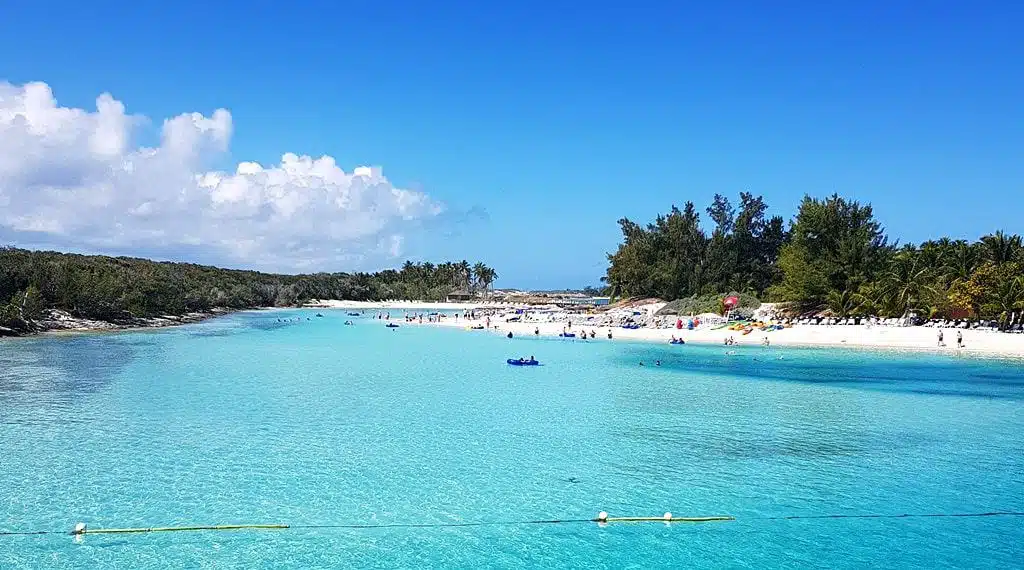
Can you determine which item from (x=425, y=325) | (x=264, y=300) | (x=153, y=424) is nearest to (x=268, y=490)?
(x=153, y=424)

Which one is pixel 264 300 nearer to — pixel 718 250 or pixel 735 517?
pixel 718 250

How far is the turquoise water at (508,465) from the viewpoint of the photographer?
13516 mm

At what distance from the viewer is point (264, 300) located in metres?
156

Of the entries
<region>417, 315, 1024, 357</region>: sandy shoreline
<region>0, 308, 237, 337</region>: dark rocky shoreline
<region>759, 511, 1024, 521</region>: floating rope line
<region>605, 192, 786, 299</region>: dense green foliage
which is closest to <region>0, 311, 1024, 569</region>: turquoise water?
<region>759, 511, 1024, 521</region>: floating rope line

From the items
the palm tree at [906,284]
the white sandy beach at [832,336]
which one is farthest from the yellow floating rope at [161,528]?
the palm tree at [906,284]

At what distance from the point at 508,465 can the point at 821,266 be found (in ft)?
188

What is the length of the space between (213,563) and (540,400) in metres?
19.6

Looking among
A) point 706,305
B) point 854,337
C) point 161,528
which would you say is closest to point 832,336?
point 854,337

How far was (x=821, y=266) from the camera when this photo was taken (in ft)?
224

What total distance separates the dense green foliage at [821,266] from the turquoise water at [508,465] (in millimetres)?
18285

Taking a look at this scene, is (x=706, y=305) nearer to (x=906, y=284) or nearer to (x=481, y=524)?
(x=906, y=284)

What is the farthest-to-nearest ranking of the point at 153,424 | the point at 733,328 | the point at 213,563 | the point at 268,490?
1. the point at 733,328
2. the point at 153,424
3. the point at 268,490
4. the point at 213,563

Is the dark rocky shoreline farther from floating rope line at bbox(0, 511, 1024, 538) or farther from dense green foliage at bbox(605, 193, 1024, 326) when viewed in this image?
dense green foliage at bbox(605, 193, 1024, 326)

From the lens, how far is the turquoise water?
44.3ft
